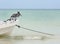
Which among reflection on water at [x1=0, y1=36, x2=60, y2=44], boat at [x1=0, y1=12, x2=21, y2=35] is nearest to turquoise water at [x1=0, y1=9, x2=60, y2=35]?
boat at [x1=0, y1=12, x2=21, y2=35]

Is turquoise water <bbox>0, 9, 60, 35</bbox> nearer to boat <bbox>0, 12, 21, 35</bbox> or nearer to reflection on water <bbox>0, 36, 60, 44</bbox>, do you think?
boat <bbox>0, 12, 21, 35</bbox>

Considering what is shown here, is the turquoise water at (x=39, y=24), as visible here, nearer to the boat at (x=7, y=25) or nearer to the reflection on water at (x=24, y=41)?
the boat at (x=7, y=25)

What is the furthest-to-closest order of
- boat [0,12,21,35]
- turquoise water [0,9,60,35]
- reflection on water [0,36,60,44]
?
1. turquoise water [0,9,60,35]
2. boat [0,12,21,35]
3. reflection on water [0,36,60,44]

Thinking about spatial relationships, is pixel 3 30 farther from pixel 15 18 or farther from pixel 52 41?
pixel 52 41

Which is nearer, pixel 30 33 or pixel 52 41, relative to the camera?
pixel 52 41

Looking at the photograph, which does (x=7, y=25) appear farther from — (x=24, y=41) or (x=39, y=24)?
(x=39, y=24)

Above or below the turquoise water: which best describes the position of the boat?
above

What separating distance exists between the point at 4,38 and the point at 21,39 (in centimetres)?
88

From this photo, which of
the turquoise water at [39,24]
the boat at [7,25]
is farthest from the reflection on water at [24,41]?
the turquoise water at [39,24]

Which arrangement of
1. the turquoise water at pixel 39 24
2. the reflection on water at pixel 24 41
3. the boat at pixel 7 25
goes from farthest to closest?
the turquoise water at pixel 39 24 → the boat at pixel 7 25 → the reflection on water at pixel 24 41

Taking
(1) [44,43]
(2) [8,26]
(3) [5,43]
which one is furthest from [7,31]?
(1) [44,43]

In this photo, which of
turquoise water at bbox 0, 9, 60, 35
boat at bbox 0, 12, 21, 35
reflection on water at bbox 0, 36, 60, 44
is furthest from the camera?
turquoise water at bbox 0, 9, 60, 35

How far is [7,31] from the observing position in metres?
13.8

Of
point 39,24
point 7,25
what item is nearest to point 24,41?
point 7,25
